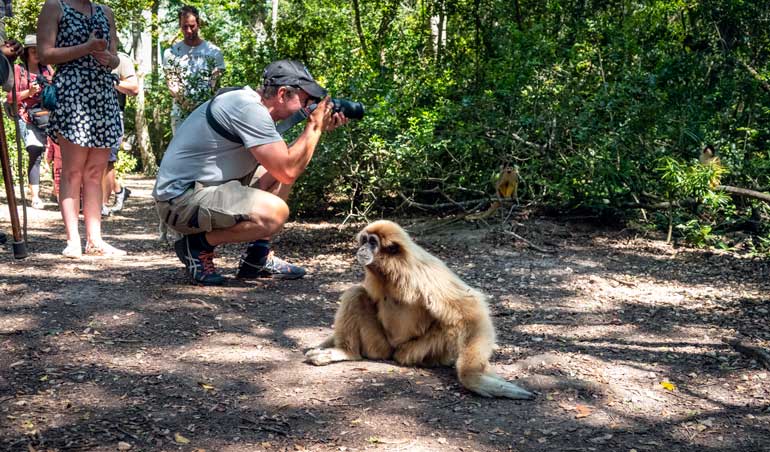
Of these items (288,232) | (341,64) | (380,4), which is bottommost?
(288,232)

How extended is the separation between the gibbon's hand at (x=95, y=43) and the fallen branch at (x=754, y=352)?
183 inches

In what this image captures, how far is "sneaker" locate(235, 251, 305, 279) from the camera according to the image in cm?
557

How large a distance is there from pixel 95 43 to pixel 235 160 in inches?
56.2

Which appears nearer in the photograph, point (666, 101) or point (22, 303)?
point (22, 303)

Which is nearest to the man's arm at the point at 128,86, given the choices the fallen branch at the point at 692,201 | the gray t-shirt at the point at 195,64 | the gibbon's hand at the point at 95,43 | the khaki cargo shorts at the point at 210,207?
the gray t-shirt at the point at 195,64

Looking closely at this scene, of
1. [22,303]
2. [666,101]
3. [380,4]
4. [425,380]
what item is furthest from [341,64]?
[425,380]

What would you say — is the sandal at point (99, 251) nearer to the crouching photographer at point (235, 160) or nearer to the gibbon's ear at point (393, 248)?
the crouching photographer at point (235, 160)

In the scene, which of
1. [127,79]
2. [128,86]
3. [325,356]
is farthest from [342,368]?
[127,79]

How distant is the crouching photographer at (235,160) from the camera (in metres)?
4.88

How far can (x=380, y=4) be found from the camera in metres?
9.91

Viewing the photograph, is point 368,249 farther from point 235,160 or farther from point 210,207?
point 235,160

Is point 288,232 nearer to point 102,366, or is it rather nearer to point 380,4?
point 380,4

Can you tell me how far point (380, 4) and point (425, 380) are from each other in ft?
23.7

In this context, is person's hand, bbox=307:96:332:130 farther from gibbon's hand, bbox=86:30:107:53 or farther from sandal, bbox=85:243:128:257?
sandal, bbox=85:243:128:257
